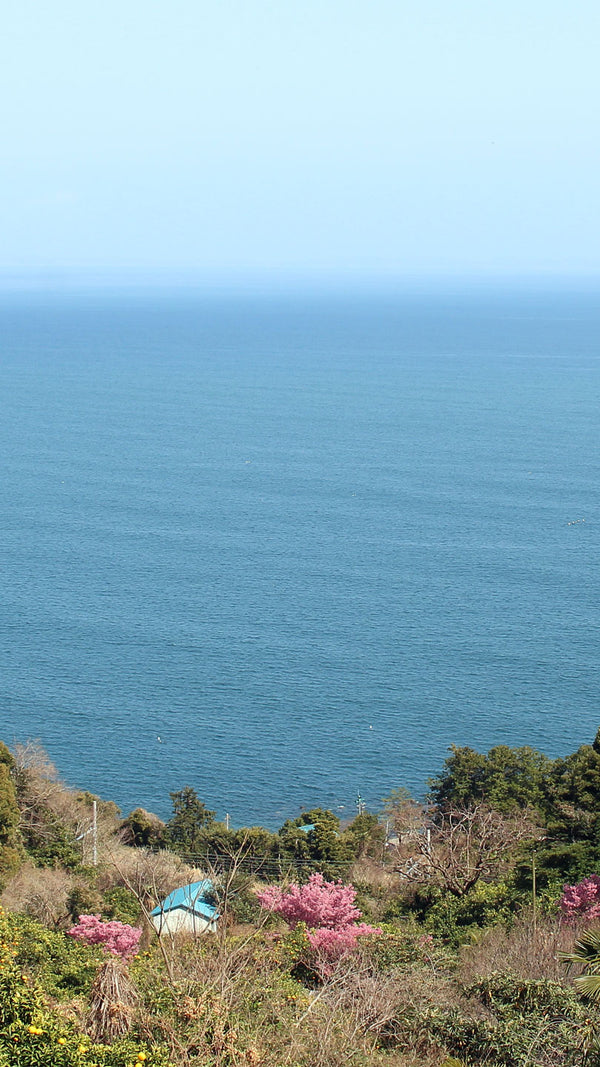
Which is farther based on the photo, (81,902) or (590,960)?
(81,902)

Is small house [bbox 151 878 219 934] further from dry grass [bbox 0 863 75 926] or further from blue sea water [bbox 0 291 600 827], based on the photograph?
blue sea water [bbox 0 291 600 827]

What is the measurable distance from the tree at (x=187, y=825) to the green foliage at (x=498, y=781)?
6.71 metres

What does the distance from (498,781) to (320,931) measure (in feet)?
40.6

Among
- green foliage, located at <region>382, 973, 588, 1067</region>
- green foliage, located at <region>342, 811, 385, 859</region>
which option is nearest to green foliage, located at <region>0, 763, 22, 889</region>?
green foliage, located at <region>342, 811, 385, 859</region>

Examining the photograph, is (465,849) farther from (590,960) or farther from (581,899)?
(590,960)

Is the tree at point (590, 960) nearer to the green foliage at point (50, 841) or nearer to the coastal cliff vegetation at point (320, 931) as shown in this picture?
the coastal cliff vegetation at point (320, 931)

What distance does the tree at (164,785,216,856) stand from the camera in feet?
94.5

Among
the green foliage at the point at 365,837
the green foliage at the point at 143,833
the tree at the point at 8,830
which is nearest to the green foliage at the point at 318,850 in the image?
the green foliage at the point at 365,837

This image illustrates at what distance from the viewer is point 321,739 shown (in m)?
39.2

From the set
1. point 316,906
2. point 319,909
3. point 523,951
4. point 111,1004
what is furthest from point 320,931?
point 111,1004

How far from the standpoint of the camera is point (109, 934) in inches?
745

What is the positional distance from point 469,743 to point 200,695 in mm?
10825

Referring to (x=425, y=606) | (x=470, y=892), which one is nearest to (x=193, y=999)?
(x=470, y=892)

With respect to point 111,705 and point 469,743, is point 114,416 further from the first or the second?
point 469,743
